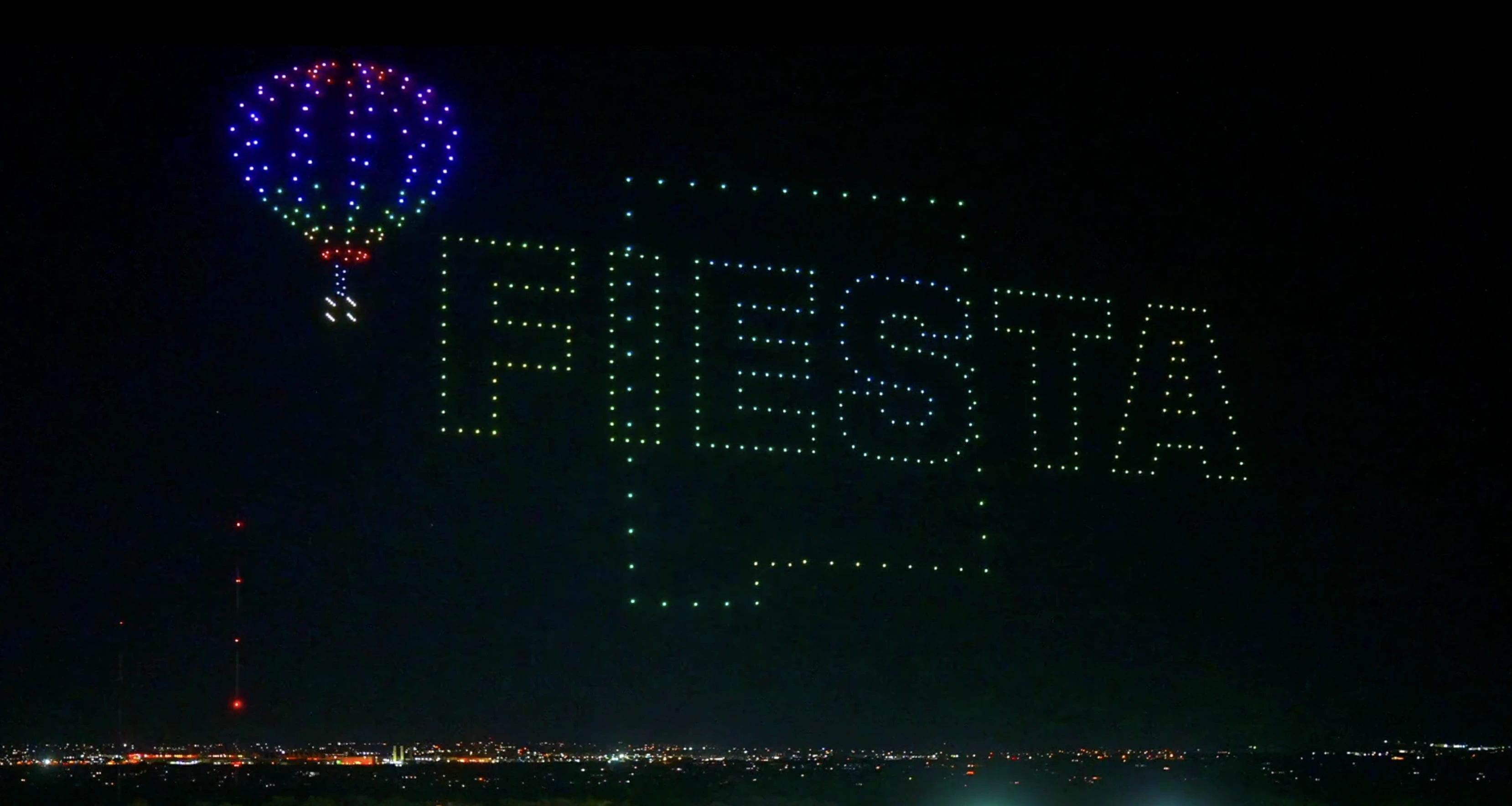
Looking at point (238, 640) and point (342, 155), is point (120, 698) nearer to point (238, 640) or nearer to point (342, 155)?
point (238, 640)

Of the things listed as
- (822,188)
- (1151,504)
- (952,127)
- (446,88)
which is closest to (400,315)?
(446,88)

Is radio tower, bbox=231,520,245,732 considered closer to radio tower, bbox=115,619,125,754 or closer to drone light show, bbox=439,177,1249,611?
radio tower, bbox=115,619,125,754

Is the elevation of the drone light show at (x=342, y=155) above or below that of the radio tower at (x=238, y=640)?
above

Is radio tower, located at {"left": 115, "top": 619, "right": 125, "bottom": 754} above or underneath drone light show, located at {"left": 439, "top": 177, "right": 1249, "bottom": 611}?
underneath

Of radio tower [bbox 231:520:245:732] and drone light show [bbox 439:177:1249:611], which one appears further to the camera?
drone light show [bbox 439:177:1249:611]

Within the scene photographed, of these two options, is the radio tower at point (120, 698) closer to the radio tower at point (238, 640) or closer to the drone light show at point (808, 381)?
the radio tower at point (238, 640)

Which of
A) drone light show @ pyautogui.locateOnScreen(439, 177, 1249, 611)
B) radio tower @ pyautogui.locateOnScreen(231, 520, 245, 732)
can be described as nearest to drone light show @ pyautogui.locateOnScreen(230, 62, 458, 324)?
drone light show @ pyautogui.locateOnScreen(439, 177, 1249, 611)

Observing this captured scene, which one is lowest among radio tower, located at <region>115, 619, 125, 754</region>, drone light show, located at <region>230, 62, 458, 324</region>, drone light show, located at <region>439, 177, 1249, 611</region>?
radio tower, located at <region>115, 619, 125, 754</region>

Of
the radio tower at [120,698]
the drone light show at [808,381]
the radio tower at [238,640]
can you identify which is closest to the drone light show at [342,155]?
the drone light show at [808,381]

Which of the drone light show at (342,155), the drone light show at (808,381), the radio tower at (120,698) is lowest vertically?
the radio tower at (120,698)
